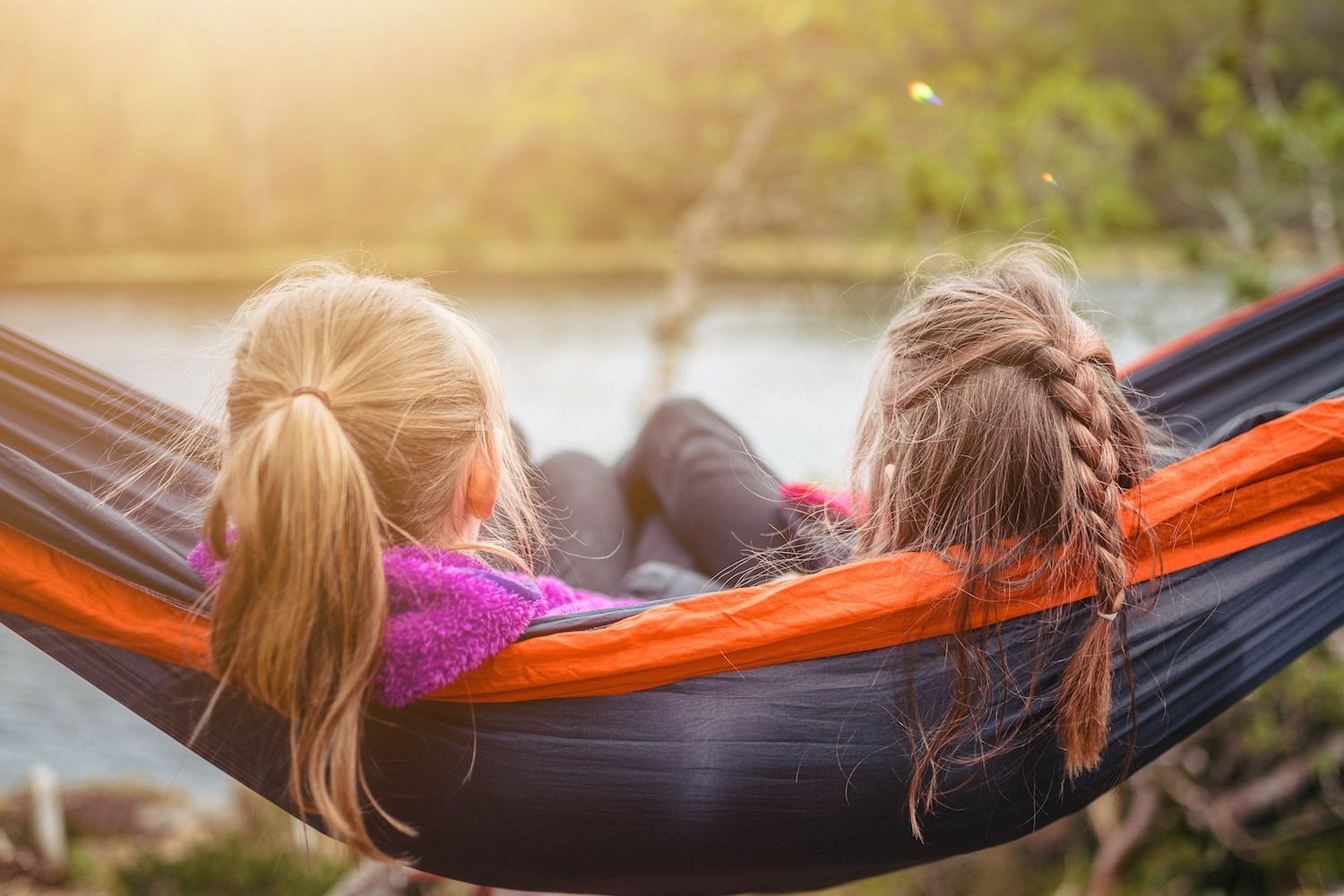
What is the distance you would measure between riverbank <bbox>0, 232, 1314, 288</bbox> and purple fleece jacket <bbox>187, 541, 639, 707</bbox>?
1.78 m

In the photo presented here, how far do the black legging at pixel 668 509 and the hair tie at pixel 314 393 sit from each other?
50 cm

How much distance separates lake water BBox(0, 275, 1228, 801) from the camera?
9.03ft

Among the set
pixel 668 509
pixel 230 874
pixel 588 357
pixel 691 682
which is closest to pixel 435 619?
pixel 691 682

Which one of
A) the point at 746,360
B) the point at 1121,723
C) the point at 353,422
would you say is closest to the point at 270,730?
the point at 353,422

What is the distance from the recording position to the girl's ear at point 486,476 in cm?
83

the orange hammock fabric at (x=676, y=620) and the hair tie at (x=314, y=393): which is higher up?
the hair tie at (x=314, y=393)

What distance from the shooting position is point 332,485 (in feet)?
2.20

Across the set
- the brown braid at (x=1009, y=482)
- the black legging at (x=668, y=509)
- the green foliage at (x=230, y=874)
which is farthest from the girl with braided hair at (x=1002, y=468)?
the green foliage at (x=230, y=874)

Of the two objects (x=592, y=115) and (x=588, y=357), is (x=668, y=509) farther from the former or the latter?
(x=588, y=357)

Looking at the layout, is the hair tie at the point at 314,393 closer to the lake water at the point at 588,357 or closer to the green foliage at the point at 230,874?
the lake water at the point at 588,357

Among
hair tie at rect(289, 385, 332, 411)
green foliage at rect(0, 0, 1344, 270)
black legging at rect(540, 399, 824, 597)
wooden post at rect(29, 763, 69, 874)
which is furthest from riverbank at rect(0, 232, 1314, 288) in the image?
hair tie at rect(289, 385, 332, 411)

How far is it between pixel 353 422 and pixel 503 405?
164mm

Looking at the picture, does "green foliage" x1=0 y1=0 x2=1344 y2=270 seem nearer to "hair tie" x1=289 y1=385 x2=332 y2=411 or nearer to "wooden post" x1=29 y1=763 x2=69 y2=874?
"wooden post" x1=29 y1=763 x2=69 y2=874

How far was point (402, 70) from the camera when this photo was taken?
346 cm
